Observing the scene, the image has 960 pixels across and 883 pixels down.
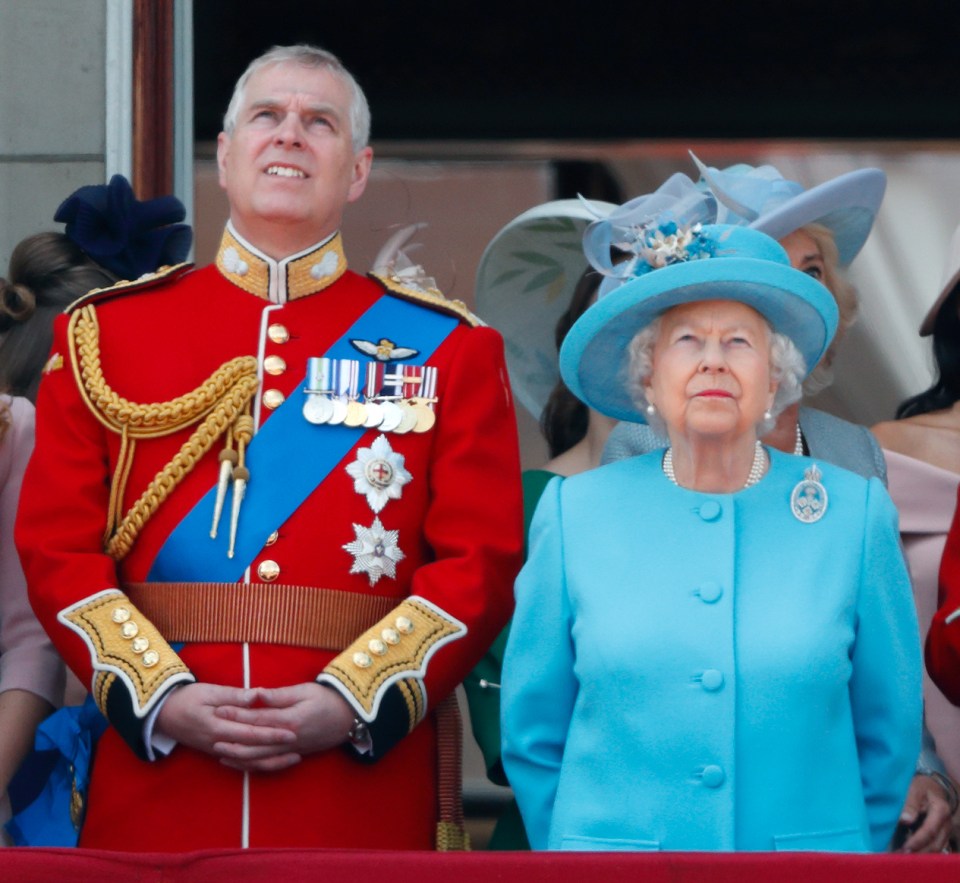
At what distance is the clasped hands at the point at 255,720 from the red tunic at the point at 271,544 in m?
0.03

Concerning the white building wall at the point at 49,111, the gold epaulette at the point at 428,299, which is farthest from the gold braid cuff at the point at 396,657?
the white building wall at the point at 49,111

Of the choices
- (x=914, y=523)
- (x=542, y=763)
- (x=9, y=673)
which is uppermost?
(x=914, y=523)

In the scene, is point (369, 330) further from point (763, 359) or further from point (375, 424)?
point (763, 359)

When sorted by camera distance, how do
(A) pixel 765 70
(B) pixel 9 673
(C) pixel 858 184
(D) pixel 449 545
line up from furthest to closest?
Answer: 1. (A) pixel 765 70
2. (C) pixel 858 184
3. (B) pixel 9 673
4. (D) pixel 449 545

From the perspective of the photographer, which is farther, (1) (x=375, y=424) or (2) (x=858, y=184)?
(2) (x=858, y=184)

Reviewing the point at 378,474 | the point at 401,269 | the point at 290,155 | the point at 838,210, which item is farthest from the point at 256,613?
the point at 838,210

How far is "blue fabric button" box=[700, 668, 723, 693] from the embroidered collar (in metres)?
1.03

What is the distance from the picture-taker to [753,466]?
316cm

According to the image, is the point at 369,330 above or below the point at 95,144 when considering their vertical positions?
below

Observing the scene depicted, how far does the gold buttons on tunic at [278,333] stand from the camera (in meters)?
3.49

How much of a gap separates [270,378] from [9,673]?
66 cm

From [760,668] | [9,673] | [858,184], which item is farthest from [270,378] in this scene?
[858,184]

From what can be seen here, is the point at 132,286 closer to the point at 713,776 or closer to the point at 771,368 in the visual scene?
the point at 771,368

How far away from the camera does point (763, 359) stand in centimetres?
314
